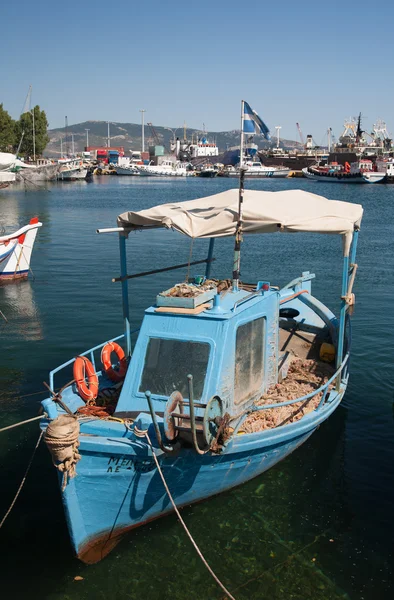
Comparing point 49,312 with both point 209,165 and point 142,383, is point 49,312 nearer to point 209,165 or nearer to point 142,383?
point 142,383

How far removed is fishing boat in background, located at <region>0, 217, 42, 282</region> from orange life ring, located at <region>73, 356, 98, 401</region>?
16287mm

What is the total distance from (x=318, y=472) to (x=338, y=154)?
410 ft

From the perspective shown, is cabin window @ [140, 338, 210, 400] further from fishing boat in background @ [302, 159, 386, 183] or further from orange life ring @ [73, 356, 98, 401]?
fishing boat in background @ [302, 159, 386, 183]

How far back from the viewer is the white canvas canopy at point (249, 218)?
1031 cm

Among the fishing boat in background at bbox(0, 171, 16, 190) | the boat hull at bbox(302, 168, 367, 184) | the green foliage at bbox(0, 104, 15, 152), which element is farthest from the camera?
the boat hull at bbox(302, 168, 367, 184)

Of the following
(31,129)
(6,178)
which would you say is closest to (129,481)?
(6,178)

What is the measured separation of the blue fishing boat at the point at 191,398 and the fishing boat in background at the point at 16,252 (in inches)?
605

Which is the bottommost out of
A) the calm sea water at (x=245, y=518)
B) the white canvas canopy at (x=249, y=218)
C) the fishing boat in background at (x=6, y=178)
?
the calm sea water at (x=245, y=518)

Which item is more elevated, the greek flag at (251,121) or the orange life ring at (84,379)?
the greek flag at (251,121)

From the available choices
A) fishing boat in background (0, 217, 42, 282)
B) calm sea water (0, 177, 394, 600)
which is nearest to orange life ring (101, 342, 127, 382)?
calm sea water (0, 177, 394, 600)

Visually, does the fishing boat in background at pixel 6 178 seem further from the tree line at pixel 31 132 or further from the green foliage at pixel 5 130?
the tree line at pixel 31 132

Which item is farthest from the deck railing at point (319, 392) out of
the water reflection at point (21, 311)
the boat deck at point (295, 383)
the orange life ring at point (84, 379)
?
the water reflection at point (21, 311)

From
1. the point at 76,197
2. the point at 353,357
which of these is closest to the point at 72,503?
the point at 353,357

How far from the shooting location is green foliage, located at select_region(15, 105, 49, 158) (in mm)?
110875
